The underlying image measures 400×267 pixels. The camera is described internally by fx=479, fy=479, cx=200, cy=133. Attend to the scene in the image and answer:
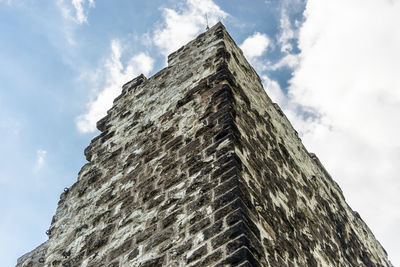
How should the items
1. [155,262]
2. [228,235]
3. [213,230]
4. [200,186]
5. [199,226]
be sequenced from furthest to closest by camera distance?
[200,186]
[155,262]
[199,226]
[213,230]
[228,235]

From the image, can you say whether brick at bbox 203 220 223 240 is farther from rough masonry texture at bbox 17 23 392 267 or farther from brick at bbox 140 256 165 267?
brick at bbox 140 256 165 267

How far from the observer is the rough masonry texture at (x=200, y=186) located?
3834 mm

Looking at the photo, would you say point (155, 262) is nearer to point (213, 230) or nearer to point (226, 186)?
point (213, 230)

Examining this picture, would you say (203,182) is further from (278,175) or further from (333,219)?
(333,219)

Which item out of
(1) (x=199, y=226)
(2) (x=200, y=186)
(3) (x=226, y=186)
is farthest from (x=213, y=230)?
(2) (x=200, y=186)

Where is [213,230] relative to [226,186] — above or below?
below

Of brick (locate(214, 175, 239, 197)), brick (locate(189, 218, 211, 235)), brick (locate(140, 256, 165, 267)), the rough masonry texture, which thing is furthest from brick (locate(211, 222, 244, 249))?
brick (locate(140, 256, 165, 267))

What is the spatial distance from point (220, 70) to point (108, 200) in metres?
1.94

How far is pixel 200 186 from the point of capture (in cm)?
418

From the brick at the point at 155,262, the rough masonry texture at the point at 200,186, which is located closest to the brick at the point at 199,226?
the rough masonry texture at the point at 200,186

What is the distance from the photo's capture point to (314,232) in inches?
211

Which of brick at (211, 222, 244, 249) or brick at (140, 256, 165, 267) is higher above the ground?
brick at (140, 256, 165, 267)

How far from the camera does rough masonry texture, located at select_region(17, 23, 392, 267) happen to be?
12.6 ft

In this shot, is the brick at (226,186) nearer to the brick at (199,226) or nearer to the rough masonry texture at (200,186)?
the rough masonry texture at (200,186)
